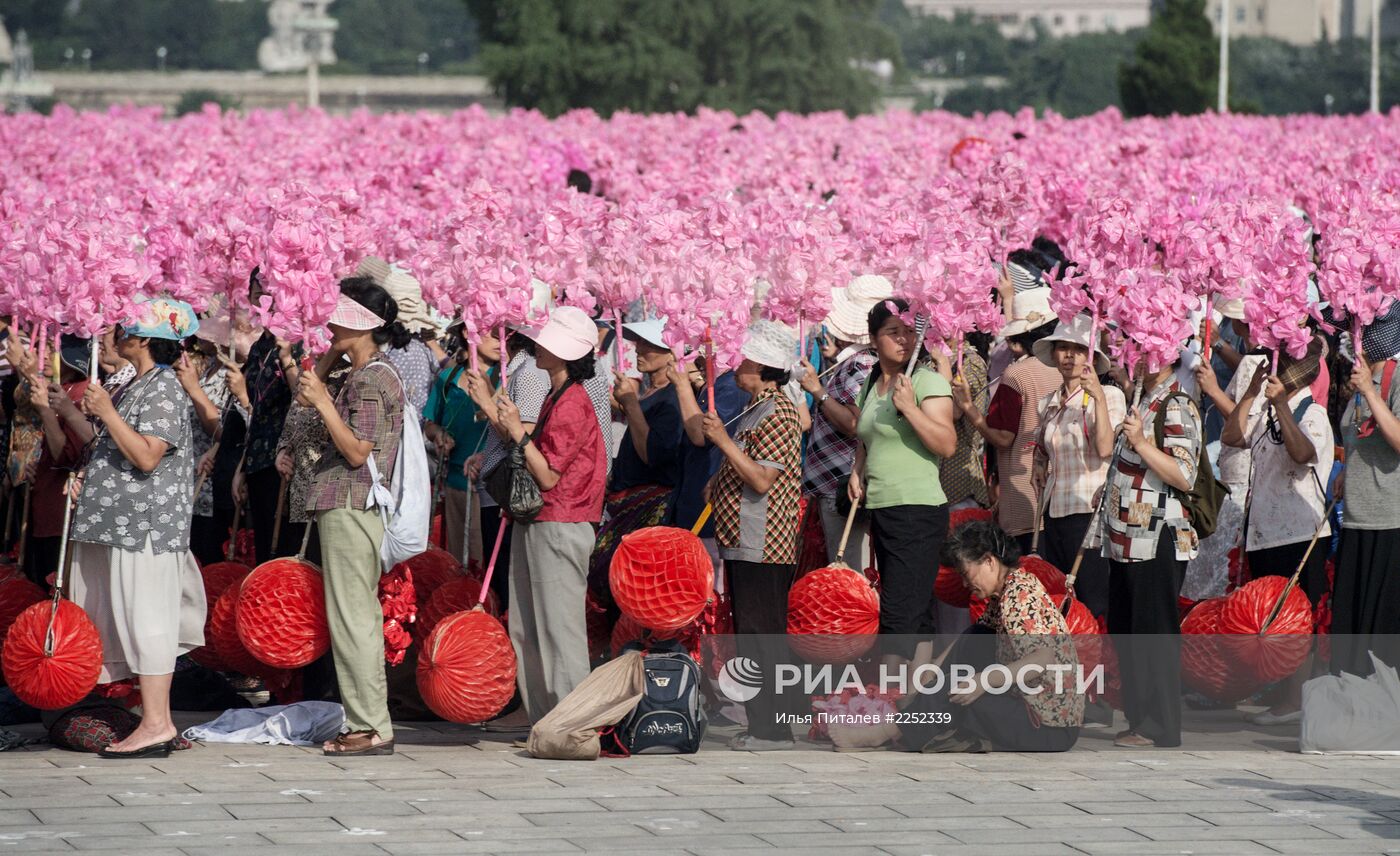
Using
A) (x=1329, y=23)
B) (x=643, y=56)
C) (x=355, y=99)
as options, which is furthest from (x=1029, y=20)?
(x=643, y=56)

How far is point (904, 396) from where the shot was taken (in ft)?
25.8

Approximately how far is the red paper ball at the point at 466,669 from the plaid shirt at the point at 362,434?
1.98 ft

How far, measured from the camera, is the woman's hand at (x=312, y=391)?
7316mm

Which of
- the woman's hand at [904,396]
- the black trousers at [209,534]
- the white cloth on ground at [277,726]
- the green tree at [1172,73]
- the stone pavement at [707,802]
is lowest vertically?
the stone pavement at [707,802]

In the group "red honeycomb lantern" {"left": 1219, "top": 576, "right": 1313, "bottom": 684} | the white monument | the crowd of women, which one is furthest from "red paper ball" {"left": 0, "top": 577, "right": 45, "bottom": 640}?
the white monument

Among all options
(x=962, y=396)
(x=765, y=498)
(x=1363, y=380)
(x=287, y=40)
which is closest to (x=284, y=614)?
(x=765, y=498)

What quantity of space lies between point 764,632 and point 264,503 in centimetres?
228

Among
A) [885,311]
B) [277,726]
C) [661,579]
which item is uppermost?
[885,311]

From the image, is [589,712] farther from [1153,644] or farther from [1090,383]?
[1090,383]

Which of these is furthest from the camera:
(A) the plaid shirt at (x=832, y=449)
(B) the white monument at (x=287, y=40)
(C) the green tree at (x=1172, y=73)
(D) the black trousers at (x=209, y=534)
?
(B) the white monument at (x=287, y=40)

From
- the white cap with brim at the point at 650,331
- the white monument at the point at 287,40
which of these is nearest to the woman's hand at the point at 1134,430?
the white cap with brim at the point at 650,331

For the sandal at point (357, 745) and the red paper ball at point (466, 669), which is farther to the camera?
the red paper ball at point (466, 669)

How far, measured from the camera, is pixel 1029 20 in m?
172

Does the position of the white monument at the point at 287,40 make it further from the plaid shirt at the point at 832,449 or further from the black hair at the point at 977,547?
the black hair at the point at 977,547
